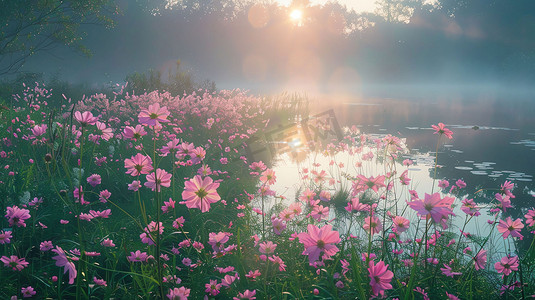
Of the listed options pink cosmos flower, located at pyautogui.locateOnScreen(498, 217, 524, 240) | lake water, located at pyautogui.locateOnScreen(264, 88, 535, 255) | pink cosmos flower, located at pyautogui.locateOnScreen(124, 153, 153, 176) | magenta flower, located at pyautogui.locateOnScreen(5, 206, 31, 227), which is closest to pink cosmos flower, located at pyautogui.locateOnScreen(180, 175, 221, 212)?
pink cosmos flower, located at pyautogui.locateOnScreen(124, 153, 153, 176)

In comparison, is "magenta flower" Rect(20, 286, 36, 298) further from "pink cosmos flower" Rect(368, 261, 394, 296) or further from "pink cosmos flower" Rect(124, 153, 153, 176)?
"pink cosmos flower" Rect(368, 261, 394, 296)

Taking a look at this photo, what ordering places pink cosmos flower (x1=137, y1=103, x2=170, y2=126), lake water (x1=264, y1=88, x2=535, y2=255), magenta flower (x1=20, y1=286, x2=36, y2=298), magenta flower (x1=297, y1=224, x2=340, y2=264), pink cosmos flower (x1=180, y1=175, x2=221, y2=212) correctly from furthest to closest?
lake water (x1=264, y1=88, x2=535, y2=255)
magenta flower (x1=20, y1=286, x2=36, y2=298)
pink cosmos flower (x1=137, y1=103, x2=170, y2=126)
pink cosmos flower (x1=180, y1=175, x2=221, y2=212)
magenta flower (x1=297, y1=224, x2=340, y2=264)

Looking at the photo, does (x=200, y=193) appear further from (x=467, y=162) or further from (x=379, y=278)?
(x=467, y=162)

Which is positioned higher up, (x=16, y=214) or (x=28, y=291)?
(x=16, y=214)

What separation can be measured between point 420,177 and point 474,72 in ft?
186

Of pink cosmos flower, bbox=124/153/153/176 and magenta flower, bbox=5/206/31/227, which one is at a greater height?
pink cosmos flower, bbox=124/153/153/176

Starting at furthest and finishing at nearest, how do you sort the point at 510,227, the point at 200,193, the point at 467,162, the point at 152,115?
the point at 467,162 < the point at 510,227 < the point at 152,115 < the point at 200,193

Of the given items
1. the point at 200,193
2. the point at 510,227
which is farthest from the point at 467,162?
the point at 200,193

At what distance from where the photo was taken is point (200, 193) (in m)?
1.58

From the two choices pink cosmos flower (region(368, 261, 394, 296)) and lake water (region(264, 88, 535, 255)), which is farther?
lake water (region(264, 88, 535, 255))

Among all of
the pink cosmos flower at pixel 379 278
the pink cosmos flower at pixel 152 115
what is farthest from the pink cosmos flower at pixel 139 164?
the pink cosmos flower at pixel 379 278

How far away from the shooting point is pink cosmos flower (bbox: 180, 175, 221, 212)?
1.57 metres

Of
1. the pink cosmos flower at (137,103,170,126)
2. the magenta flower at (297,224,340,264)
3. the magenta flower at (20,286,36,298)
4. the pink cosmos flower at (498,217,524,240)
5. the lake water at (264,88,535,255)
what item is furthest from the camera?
the lake water at (264,88,535,255)

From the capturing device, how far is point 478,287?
2.57 meters
